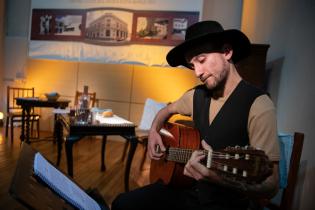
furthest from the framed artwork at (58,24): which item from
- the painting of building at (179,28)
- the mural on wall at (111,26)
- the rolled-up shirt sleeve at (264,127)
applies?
the rolled-up shirt sleeve at (264,127)

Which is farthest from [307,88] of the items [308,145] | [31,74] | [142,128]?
[31,74]

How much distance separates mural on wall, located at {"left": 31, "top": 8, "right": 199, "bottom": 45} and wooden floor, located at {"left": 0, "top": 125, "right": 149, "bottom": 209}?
6.58 ft

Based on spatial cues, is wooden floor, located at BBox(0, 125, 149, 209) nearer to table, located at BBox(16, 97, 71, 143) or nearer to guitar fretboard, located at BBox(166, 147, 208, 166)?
table, located at BBox(16, 97, 71, 143)

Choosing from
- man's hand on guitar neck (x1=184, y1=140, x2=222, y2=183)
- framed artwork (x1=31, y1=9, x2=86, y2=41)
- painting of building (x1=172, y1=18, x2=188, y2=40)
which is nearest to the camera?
man's hand on guitar neck (x1=184, y1=140, x2=222, y2=183)

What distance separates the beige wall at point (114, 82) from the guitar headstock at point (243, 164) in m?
3.77

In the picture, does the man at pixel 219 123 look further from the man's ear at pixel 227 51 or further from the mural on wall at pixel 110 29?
the mural on wall at pixel 110 29

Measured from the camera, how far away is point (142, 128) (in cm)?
370

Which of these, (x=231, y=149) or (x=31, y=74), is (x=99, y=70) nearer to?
(x=31, y=74)

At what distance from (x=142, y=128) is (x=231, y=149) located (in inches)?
109

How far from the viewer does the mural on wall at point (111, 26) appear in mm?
4402

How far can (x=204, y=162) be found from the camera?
109 cm

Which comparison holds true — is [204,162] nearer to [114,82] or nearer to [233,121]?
[233,121]

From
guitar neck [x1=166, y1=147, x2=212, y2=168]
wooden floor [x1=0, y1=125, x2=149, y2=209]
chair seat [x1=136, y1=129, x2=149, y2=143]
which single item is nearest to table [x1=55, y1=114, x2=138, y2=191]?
wooden floor [x1=0, y1=125, x2=149, y2=209]

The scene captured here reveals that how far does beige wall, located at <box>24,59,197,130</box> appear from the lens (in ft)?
15.8
